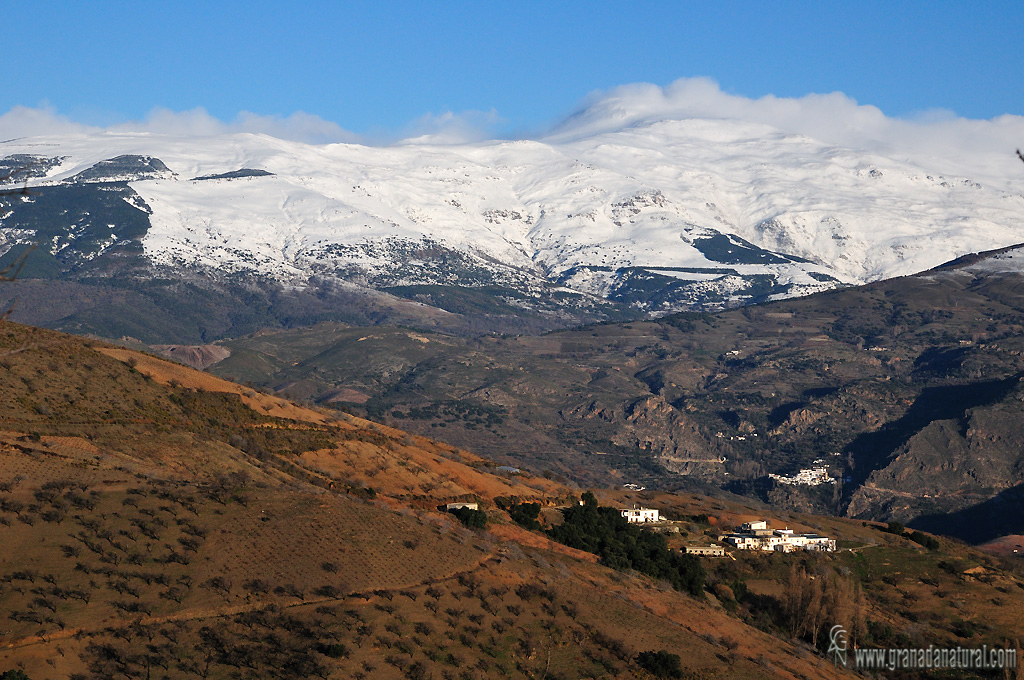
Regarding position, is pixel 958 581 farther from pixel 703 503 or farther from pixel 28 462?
pixel 28 462

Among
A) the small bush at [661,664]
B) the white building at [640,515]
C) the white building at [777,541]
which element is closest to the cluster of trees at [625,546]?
the white building at [640,515]

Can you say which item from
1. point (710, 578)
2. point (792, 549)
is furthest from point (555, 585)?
point (792, 549)

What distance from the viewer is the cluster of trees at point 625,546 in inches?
3179

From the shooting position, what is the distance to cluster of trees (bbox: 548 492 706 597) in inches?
3179

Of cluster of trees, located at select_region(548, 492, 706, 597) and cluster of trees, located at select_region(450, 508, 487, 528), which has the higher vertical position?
cluster of trees, located at select_region(450, 508, 487, 528)

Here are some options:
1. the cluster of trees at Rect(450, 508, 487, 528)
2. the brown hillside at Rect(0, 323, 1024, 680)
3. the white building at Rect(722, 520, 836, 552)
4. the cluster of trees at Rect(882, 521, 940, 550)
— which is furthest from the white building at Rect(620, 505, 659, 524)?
the cluster of trees at Rect(450, 508, 487, 528)

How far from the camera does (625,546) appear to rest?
86.1 m

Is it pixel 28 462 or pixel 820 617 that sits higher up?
pixel 28 462

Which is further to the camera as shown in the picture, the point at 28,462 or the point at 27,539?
the point at 28,462

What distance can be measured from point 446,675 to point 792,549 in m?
55.9

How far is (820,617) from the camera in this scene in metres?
76.3

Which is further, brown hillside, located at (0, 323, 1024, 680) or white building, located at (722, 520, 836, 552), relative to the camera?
white building, located at (722, 520, 836, 552)

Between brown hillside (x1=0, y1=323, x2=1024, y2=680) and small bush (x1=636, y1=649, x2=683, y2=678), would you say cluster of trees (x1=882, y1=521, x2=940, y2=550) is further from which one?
small bush (x1=636, y1=649, x2=683, y2=678)

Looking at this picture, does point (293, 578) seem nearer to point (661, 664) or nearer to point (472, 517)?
point (661, 664)
